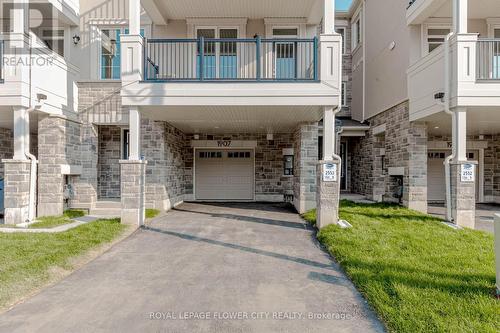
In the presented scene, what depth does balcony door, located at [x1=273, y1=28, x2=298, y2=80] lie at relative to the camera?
10.0 meters

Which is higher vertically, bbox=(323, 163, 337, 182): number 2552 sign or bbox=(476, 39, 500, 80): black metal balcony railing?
bbox=(476, 39, 500, 80): black metal balcony railing

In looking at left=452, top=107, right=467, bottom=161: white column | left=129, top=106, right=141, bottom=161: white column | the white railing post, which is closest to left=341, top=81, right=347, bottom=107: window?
left=452, top=107, right=467, bottom=161: white column

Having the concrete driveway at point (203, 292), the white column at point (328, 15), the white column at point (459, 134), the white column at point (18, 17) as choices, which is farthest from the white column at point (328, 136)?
the white column at point (18, 17)

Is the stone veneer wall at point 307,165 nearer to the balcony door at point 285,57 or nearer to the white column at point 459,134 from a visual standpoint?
the balcony door at point 285,57

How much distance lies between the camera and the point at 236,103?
857 centimetres

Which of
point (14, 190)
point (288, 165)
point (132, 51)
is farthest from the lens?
point (288, 165)

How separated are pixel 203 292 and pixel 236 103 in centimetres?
532

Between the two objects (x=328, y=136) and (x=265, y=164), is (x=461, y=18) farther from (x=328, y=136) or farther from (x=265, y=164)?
(x=265, y=164)

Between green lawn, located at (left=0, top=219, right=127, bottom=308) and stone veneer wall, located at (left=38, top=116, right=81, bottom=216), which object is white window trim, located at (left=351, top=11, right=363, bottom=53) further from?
green lawn, located at (left=0, top=219, right=127, bottom=308)

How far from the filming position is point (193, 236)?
770cm

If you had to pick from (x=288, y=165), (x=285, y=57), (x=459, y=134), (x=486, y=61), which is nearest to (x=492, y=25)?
(x=486, y=61)

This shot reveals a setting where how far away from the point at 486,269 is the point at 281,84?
19.4 ft

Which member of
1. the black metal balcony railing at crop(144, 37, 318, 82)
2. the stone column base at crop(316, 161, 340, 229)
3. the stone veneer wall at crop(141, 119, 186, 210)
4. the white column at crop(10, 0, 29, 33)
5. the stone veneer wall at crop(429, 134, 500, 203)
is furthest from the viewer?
the stone veneer wall at crop(429, 134, 500, 203)

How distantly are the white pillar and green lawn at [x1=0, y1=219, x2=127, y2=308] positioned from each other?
5487 millimetres
